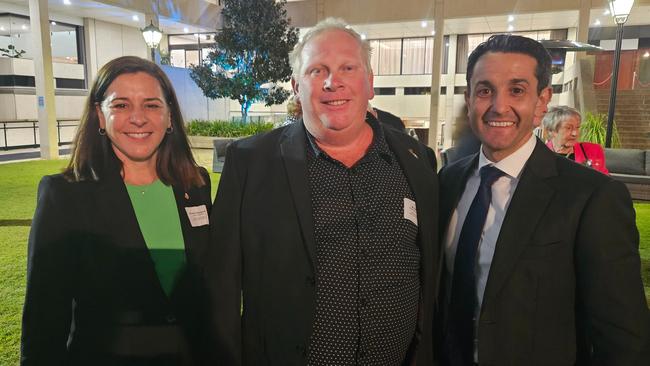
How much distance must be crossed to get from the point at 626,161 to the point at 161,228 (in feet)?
33.1

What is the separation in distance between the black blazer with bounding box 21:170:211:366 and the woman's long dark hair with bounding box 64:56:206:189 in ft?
0.25

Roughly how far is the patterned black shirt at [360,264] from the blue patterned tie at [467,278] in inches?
6.5

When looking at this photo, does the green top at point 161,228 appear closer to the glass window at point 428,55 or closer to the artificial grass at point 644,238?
the artificial grass at point 644,238

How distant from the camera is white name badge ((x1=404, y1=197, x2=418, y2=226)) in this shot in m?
1.75

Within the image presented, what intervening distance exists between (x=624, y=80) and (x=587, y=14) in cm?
393

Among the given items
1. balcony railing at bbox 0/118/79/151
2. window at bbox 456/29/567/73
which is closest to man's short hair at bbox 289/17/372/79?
balcony railing at bbox 0/118/79/151

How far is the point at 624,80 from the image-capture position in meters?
16.3

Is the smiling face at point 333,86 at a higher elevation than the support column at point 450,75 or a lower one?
lower

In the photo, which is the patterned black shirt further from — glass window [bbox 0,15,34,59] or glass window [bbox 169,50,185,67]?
glass window [bbox 169,50,185,67]

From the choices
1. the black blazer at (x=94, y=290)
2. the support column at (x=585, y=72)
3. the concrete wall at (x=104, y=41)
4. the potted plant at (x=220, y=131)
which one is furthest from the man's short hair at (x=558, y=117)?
the concrete wall at (x=104, y=41)

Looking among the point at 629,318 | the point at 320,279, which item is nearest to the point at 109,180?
the point at 320,279

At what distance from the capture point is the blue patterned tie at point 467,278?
1.64 meters

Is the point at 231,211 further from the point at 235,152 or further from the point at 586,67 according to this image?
the point at 586,67

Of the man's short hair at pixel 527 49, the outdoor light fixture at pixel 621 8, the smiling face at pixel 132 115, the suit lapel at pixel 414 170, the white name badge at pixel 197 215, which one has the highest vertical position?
the outdoor light fixture at pixel 621 8
